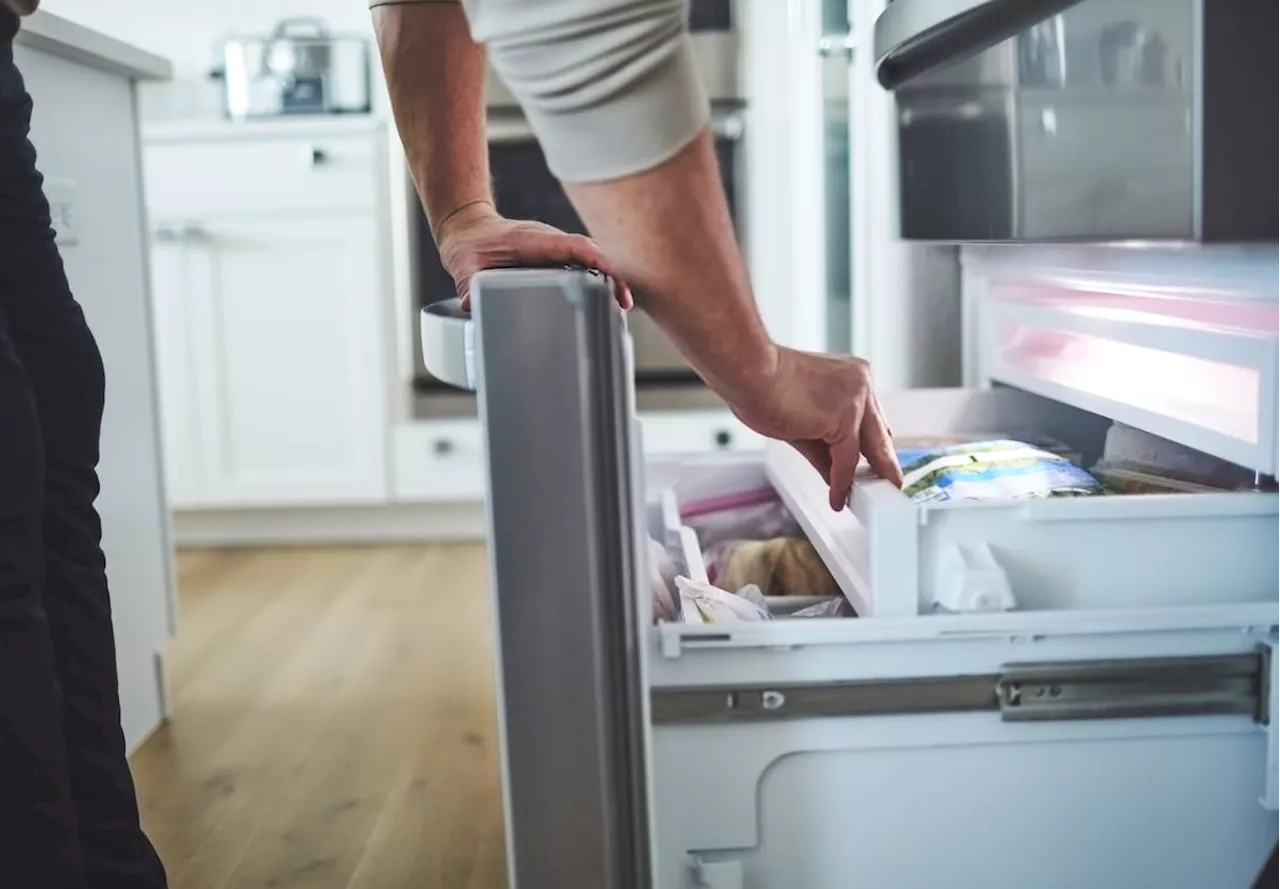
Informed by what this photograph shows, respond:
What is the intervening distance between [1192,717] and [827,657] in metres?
0.19

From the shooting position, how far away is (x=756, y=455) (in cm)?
114

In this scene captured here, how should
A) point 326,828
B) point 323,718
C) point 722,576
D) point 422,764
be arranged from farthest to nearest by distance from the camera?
point 323,718, point 422,764, point 326,828, point 722,576

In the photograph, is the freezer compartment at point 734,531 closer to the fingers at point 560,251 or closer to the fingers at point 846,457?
the fingers at point 846,457

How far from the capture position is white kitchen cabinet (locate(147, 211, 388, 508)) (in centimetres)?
238

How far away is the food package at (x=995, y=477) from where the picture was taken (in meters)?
0.89

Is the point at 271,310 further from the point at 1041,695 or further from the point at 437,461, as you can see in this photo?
the point at 1041,695

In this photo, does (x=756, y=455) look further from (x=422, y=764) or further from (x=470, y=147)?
(x=422, y=764)

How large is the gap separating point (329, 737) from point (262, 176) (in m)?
1.19

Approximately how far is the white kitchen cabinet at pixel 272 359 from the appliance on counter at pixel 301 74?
206 mm

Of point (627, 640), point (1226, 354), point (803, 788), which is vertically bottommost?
point (803, 788)

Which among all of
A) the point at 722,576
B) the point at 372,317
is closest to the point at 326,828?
the point at 722,576

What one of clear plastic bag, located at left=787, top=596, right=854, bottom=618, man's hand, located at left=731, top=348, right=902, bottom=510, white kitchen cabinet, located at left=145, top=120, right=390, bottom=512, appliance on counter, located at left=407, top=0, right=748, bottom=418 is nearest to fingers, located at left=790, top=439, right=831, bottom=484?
man's hand, located at left=731, top=348, right=902, bottom=510

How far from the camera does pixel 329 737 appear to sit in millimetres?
1509

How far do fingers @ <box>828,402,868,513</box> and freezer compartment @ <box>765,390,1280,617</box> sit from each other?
0.5 inches
